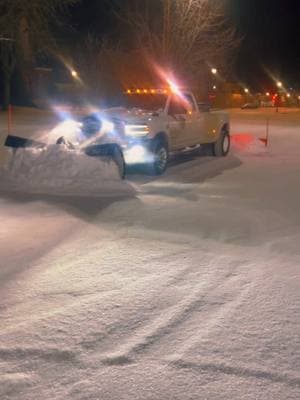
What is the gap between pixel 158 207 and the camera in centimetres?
1004

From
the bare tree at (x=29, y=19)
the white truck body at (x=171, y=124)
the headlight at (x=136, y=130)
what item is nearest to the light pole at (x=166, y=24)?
the bare tree at (x=29, y=19)

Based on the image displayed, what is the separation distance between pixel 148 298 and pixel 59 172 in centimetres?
680

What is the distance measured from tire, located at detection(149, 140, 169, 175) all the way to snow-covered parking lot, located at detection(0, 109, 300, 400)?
2.86m

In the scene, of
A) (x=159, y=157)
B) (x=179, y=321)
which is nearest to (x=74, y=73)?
(x=159, y=157)

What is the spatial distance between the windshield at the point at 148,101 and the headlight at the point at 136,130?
57.0 inches

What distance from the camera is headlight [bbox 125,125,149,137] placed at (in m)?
13.3

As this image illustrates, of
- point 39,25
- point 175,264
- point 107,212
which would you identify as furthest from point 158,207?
point 39,25

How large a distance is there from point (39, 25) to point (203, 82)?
24.3m

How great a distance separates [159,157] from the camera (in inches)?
547

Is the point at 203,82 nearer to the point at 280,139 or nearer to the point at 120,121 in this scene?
the point at 280,139

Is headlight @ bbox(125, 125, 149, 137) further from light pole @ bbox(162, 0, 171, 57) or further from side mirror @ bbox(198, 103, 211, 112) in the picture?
light pole @ bbox(162, 0, 171, 57)

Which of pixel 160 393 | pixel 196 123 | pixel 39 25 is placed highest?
pixel 39 25

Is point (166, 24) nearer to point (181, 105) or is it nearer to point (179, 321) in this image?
point (181, 105)

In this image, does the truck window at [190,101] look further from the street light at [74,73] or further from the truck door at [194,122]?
the street light at [74,73]
